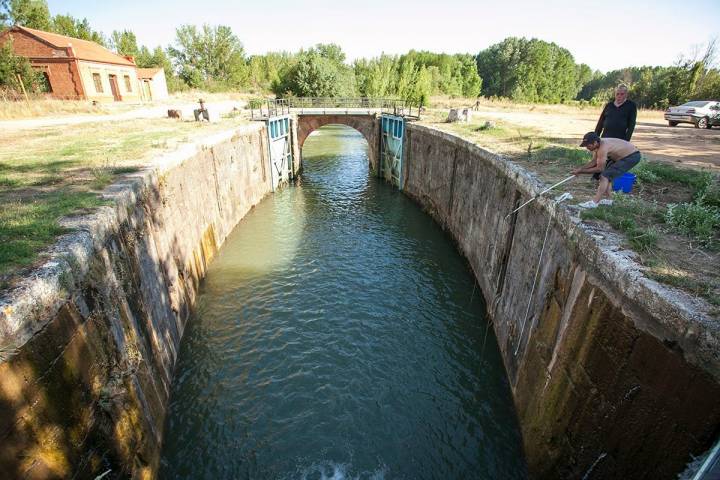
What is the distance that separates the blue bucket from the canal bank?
168 cm

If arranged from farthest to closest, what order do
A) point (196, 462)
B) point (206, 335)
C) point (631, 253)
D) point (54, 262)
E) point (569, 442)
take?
point (206, 335)
point (196, 462)
point (569, 442)
point (631, 253)
point (54, 262)

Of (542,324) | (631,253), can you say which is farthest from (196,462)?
(631,253)

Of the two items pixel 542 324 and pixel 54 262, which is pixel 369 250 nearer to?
pixel 542 324

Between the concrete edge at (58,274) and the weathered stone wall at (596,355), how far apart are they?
6.96m

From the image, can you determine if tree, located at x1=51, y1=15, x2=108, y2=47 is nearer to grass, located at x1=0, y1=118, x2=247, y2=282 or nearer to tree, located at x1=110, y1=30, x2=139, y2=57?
tree, located at x1=110, y1=30, x2=139, y2=57

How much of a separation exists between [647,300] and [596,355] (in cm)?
125

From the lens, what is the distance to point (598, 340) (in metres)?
5.21

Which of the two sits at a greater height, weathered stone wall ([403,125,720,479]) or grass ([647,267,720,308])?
grass ([647,267,720,308])

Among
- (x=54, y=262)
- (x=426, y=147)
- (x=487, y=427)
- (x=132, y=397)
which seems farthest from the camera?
(x=426, y=147)

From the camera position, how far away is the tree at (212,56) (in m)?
68.1

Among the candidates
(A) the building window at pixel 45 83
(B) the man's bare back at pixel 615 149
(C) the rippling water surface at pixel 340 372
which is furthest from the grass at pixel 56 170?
(A) the building window at pixel 45 83

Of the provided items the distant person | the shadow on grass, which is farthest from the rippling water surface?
the distant person

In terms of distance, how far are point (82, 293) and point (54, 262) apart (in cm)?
67

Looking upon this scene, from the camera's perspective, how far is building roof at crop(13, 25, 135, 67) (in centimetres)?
3328
